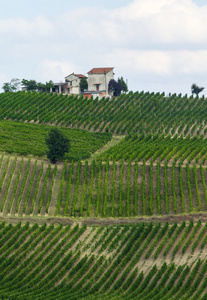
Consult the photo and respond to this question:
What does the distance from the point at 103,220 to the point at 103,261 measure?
6.74 m

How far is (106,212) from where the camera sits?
5244cm

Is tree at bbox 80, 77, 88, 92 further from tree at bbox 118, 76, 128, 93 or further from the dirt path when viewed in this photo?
the dirt path

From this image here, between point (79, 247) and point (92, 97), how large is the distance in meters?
45.6

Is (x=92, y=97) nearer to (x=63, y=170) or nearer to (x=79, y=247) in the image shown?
(x=63, y=170)

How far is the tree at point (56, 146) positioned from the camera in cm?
6062

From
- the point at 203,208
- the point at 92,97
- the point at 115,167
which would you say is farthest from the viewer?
the point at 92,97

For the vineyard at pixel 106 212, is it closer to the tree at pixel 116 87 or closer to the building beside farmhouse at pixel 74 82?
the tree at pixel 116 87

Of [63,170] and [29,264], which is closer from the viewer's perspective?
[29,264]

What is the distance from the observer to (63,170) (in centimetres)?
5919

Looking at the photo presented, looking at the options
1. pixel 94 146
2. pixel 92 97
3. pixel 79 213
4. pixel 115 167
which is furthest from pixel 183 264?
pixel 92 97

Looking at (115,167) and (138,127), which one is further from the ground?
(138,127)

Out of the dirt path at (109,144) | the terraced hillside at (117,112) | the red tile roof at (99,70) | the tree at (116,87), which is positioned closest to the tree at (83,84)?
the red tile roof at (99,70)

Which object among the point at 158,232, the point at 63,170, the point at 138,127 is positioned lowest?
the point at 158,232

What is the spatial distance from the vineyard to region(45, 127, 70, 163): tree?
94cm
